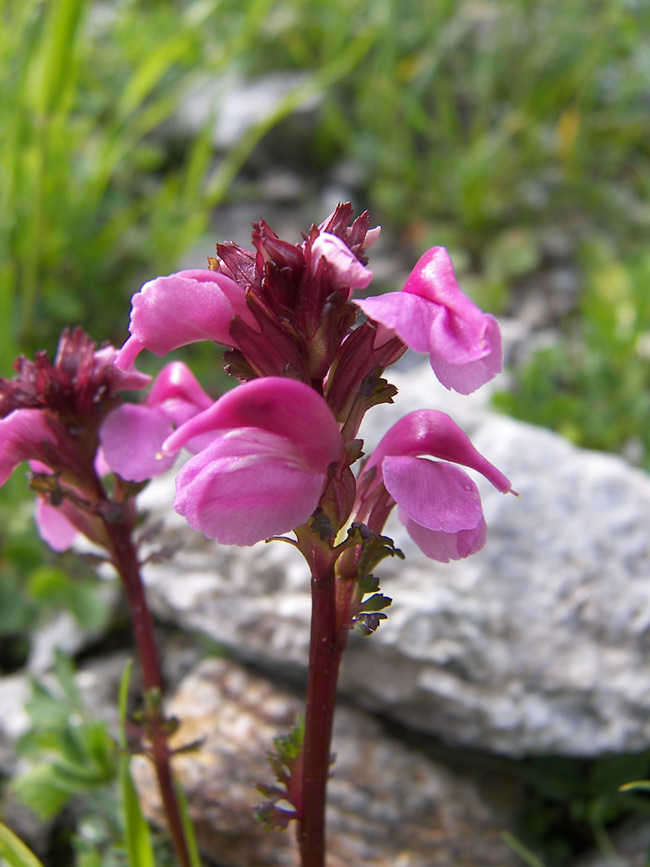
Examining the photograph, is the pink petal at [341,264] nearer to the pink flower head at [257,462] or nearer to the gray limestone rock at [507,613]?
the pink flower head at [257,462]

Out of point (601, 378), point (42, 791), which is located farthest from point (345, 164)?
point (42, 791)

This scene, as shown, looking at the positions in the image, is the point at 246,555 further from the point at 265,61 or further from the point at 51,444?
the point at 265,61

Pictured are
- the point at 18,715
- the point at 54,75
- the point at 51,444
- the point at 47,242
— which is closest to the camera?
the point at 51,444

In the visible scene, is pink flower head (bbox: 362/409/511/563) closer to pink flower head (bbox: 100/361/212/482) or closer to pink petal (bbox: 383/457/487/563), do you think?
pink petal (bbox: 383/457/487/563)

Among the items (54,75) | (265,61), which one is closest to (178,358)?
(54,75)

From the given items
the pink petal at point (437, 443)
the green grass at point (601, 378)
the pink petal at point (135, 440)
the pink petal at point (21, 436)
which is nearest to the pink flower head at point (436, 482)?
the pink petal at point (437, 443)

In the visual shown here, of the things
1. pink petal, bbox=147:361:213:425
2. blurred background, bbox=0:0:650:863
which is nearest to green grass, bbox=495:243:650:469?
blurred background, bbox=0:0:650:863
